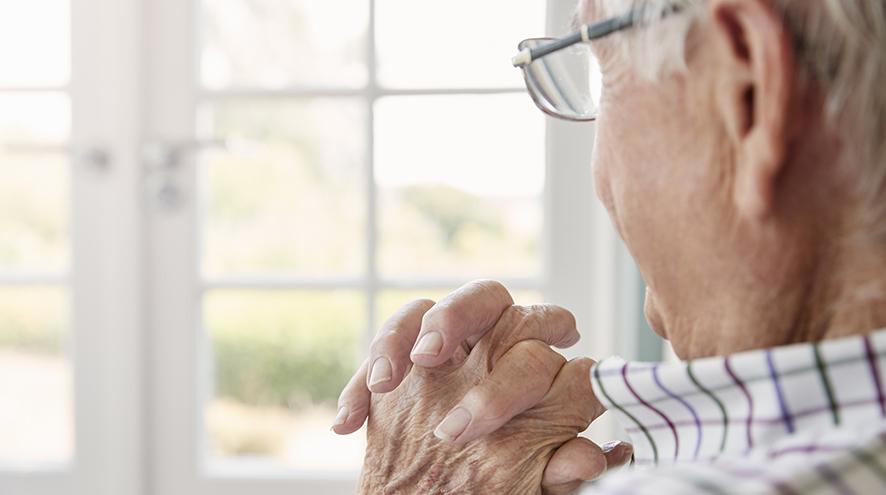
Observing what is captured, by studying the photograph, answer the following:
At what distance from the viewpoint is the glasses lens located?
0.77 meters

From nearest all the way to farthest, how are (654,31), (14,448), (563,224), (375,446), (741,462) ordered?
(741,462), (654,31), (375,446), (563,224), (14,448)

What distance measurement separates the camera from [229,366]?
3.32m

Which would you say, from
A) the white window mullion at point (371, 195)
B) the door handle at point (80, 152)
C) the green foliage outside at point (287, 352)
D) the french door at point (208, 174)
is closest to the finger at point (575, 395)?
the french door at point (208, 174)

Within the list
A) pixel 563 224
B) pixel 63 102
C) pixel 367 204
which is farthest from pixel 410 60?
pixel 63 102

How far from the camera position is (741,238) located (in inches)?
22.5

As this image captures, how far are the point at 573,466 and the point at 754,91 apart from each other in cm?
38

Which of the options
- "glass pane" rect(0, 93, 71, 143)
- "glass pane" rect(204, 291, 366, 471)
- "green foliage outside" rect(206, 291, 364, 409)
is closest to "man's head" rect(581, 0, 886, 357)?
"glass pane" rect(0, 93, 71, 143)

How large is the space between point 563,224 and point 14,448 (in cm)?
132

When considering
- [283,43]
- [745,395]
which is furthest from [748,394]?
[283,43]

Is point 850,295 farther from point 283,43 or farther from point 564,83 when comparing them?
point 283,43

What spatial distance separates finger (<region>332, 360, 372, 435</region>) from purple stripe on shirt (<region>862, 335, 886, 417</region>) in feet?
1.54

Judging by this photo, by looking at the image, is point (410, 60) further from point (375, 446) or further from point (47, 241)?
point (375, 446)

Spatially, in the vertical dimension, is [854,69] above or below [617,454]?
above

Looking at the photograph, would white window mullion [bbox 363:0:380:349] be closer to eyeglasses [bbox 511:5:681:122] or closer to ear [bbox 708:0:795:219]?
eyeglasses [bbox 511:5:681:122]
